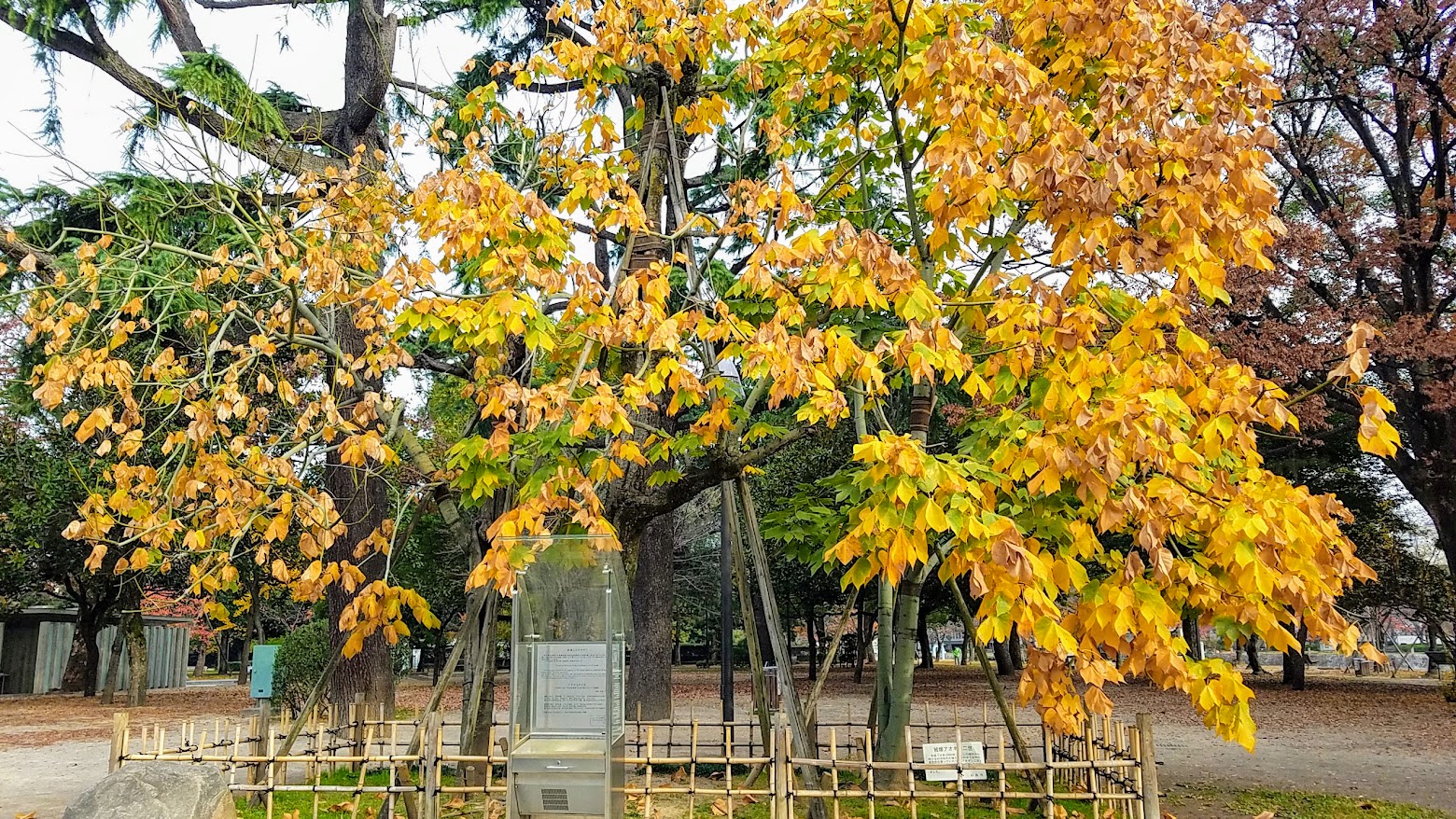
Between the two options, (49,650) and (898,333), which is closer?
(898,333)

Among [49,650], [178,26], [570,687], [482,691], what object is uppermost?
[178,26]

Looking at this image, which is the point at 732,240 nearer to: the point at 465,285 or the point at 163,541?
the point at 465,285

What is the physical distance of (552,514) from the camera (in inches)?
242

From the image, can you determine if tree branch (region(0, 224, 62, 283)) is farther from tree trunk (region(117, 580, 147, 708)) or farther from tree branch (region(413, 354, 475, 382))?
tree trunk (region(117, 580, 147, 708))

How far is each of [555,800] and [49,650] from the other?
2702cm

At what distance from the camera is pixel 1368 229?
12719 millimetres

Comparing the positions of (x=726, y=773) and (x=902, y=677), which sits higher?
(x=902, y=677)

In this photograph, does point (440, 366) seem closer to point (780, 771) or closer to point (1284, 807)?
point (780, 771)

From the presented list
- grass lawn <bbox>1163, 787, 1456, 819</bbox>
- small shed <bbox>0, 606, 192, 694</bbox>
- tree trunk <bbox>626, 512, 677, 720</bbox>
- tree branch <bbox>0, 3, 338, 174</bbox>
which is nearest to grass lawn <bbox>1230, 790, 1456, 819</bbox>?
grass lawn <bbox>1163, 787, 1456, 819</bbox>

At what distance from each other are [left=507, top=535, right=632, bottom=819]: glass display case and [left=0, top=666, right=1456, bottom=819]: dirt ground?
468 cm

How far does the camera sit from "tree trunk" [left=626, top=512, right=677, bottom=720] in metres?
13.0

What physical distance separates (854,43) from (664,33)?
1.40 meters

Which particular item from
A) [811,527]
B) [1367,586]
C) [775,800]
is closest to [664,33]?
[811,527]

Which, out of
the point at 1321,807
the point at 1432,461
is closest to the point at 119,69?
the point at 1321,807
